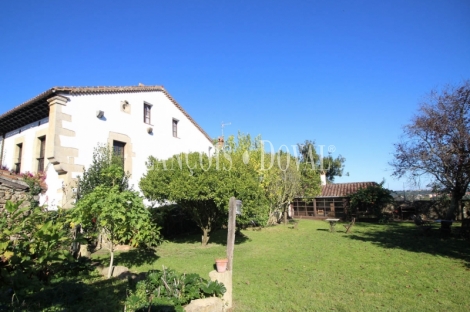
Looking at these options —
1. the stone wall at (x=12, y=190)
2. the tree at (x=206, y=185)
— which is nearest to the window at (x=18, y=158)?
the stone wall at (x=12, y=190)

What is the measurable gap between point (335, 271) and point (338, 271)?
8cm

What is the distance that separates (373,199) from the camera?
2077 centimetres

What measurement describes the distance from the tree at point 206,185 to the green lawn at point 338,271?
1.39 meters

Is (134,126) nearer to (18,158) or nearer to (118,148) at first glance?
(118,148)

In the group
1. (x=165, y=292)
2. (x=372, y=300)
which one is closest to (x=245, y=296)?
(x=165, y=292)

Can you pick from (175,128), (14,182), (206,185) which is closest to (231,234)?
(206,185)

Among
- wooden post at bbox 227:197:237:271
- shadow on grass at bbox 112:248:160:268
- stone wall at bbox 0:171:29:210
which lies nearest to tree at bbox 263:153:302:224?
shadow on grass at bbox 112:248:160:268

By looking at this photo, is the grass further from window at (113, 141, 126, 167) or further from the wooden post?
window at (113, 141, 126, 167)

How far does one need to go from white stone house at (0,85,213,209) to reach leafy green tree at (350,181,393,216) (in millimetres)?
14957

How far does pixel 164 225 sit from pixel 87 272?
636cm

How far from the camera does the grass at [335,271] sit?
484 cm

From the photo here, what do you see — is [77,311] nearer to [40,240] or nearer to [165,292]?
[165,292]

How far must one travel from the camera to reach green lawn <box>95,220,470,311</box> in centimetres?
486

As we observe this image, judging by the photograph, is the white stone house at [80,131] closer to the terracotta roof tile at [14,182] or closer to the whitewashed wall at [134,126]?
the whitewashed wall at [134,126]
